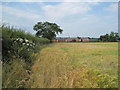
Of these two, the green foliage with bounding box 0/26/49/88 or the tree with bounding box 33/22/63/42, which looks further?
the tree with bounding box 33/22/63/42

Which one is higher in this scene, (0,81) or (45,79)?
(0,81)

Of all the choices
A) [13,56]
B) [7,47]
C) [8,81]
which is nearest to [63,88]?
[8,81]

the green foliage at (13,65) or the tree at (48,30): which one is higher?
the tree at (48,30)

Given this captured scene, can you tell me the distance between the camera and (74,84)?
8.31 ft

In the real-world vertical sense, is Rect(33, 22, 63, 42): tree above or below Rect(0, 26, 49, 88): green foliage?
above

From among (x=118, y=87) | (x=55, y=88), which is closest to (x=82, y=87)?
(x=55, y=88)

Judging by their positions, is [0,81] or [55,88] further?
[55,88]

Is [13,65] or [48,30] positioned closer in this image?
[13,65]

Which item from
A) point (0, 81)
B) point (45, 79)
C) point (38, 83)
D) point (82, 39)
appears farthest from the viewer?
point (82, 39)

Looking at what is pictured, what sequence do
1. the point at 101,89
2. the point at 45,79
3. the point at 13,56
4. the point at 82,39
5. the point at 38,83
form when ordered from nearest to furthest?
the point at 101,89 < the point at 38,83 < the point at 45,79 < the point at 13,56 < the point at 82,39

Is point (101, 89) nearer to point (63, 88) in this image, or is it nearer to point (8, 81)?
point (63, 88)

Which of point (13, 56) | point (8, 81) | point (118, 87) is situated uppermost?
point (13, 56)

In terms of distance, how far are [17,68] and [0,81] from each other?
787 mm

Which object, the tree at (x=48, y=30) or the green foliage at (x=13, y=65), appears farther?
the tree at (x=48, y=30)
